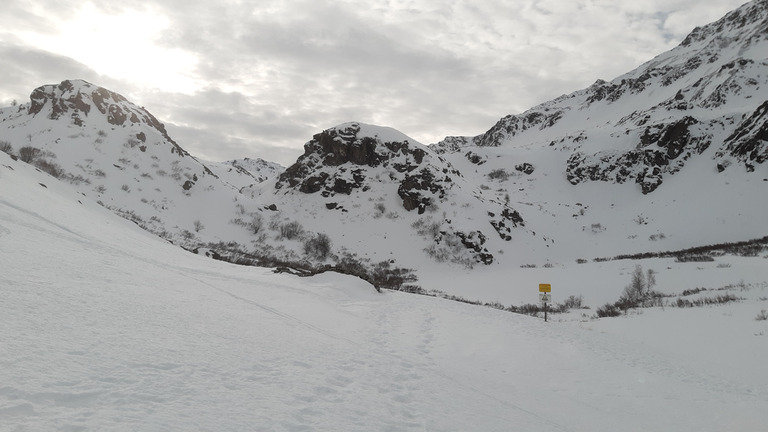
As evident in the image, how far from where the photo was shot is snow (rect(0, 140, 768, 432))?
9.86 feet

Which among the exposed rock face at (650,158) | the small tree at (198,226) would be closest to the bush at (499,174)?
the exposed rock face at (650,158)

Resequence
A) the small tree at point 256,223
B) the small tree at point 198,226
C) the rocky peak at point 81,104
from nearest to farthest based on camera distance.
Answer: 1. the small tree at point 198,226
2. the small tree at point 256,223
3. the rocky peak at point 81,104

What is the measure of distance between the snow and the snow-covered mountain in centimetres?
2051

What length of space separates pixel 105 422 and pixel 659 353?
1200 cm

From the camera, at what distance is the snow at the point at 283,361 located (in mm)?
3006

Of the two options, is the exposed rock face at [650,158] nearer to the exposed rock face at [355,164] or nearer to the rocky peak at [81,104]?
the exposed rock face at [355,164]

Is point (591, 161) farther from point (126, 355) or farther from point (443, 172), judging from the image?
point (126, 355)

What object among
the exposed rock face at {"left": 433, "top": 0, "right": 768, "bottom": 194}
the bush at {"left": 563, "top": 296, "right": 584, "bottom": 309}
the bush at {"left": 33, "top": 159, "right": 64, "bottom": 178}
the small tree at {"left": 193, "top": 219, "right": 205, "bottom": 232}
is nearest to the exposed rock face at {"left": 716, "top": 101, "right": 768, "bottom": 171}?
the exposed rock face at {"left": 433, "top": 0, "right": 768, "bottom": 194}

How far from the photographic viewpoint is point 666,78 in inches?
2965

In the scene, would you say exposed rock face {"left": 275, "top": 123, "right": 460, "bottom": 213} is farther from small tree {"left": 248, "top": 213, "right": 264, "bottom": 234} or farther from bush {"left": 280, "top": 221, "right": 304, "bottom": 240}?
small tree {"left": 248, "top": 213, "right": 264, "bottom": 234}

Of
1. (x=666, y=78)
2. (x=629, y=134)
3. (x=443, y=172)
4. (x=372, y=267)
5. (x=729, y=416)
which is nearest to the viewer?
(x=729, y=416)

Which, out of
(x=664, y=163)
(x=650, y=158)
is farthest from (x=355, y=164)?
(x=664, y=163)

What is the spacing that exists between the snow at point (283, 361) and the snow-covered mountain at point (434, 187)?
20515mm

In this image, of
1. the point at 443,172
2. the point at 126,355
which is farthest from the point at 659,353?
the point at 443,172
